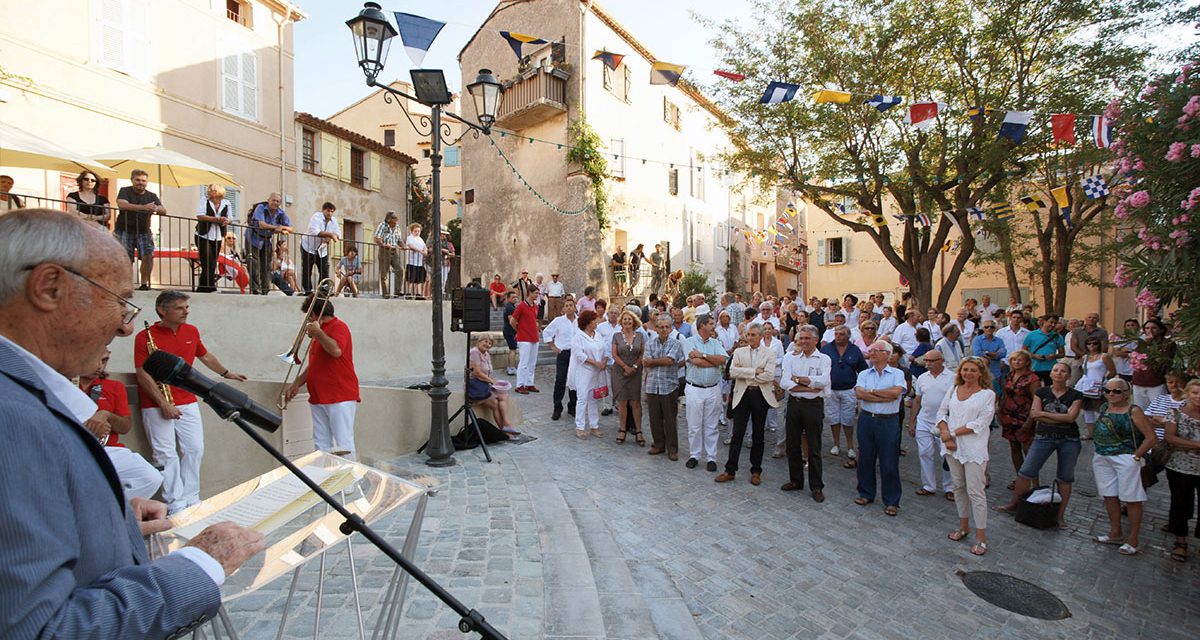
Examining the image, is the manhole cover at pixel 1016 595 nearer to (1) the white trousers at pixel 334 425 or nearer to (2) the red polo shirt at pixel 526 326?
(1) the white trousers at pixel 334 425

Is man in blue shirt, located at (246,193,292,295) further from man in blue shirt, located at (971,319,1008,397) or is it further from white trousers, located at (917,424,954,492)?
man in blue shirt, located at (971,319,1008,397)

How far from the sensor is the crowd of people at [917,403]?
6.03m

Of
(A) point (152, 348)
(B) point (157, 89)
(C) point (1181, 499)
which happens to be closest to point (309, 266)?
(A) point (152, 348)

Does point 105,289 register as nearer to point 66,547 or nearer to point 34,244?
point 34,244

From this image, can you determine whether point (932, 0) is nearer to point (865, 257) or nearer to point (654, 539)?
point (654, 539)

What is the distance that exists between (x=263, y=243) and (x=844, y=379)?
9.39 metres

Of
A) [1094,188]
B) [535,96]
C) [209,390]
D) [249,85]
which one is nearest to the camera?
[209,390]

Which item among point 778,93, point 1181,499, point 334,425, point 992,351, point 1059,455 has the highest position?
point 778,93

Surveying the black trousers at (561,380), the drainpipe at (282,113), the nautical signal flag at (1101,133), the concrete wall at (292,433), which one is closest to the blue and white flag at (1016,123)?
the nautical signal flag at (1101,133)

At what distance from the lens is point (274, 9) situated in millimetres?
17594

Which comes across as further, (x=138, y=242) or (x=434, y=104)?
(x=138, y=242)

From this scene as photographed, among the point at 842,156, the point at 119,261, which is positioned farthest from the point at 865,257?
the point at 119,261

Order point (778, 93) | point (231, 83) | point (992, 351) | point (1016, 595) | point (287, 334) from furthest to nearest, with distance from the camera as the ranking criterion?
1. point (231, 83)
2. point (778, 93)
3. point (287, 334)
4. point (992, 351)
5. point (1016, 595)

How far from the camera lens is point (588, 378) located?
9.45 meters
